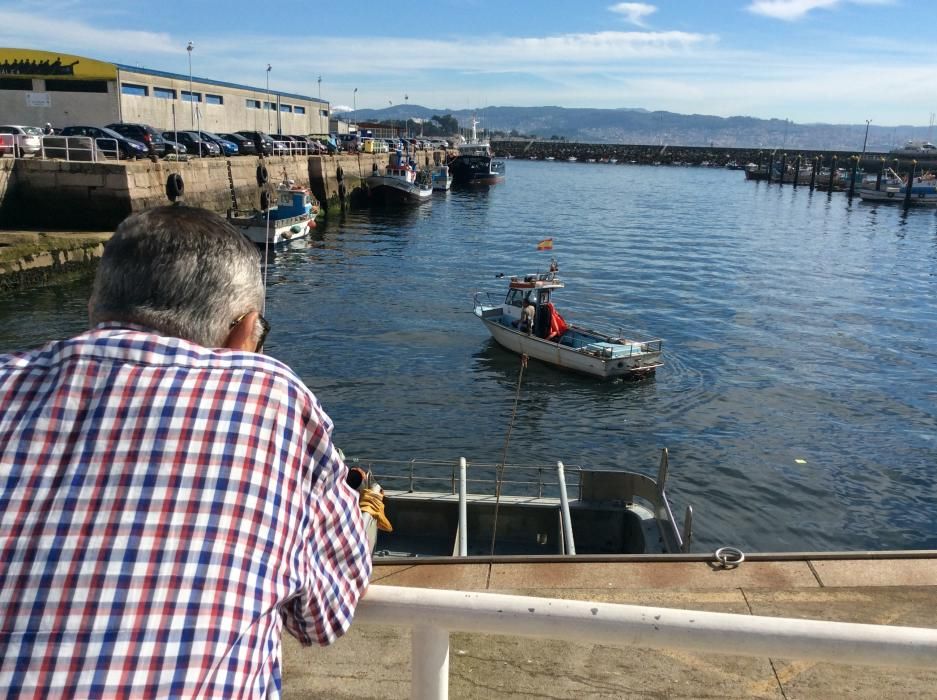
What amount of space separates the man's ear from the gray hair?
2cm

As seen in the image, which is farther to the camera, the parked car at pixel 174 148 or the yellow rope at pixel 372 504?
the parked car at pixel 174 148

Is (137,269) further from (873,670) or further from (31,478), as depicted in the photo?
(873,670)

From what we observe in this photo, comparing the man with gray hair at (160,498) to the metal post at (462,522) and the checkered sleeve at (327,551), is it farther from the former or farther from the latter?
the metal post at (462,522)

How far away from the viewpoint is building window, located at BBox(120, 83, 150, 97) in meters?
51.3

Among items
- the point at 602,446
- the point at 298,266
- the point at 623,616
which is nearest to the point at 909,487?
the point at 602,446

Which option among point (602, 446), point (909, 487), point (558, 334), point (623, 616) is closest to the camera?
point (623, 616)

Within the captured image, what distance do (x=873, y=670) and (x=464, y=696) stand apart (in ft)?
5.97

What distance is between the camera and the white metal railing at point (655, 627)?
6.11 feet

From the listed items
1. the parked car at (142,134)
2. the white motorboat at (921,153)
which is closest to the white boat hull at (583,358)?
the parked car at (142,134)

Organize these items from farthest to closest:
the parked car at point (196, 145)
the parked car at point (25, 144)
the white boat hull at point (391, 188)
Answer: the white boat hull at point (391, 188) → the parked car at point (196, 145) → the parked car at point (25, 144)

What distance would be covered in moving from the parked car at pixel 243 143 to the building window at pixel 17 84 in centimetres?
1187

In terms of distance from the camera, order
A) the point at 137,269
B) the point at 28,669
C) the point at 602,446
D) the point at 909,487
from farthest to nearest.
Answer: the point at 602,446, the point at 909,487, the point at 137,269, the point at 28,669

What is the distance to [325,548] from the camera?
180 centimetres

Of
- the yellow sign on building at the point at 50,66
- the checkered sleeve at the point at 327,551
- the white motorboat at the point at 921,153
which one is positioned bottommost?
the checkered sleeve at the point at 327,551
